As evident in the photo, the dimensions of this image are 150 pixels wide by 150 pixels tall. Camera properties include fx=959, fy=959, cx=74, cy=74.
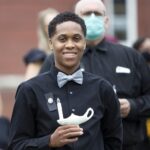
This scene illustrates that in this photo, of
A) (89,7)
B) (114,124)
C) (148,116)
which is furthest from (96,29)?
(114,124)

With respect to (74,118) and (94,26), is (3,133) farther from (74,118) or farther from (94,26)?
(74,118)

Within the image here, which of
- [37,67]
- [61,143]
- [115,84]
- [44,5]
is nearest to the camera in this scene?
[61,143]

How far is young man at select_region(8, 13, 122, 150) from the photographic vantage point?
5.52 m

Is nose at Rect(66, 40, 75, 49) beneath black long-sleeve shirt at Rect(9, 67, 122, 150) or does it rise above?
above

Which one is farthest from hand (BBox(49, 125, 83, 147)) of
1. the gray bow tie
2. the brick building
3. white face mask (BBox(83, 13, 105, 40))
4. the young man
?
the brick building

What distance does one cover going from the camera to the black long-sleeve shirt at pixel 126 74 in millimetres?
6750

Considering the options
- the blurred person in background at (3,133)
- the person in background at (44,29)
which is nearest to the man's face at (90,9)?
the blurred person in background at (3,133)

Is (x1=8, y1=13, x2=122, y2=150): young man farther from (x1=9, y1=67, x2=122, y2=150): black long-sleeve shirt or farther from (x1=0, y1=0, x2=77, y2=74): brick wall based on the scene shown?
(x1=0, y1=0, x2=77, y2=74): brick wall

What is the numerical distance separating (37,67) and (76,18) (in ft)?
8.45

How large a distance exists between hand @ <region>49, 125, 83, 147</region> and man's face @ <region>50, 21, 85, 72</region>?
1.53 feet

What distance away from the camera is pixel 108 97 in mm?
5695

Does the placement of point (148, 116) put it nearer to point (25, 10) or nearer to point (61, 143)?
point (61, 143)

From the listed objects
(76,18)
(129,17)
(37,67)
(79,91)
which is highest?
(76,18)

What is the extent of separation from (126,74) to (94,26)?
0.41 m
